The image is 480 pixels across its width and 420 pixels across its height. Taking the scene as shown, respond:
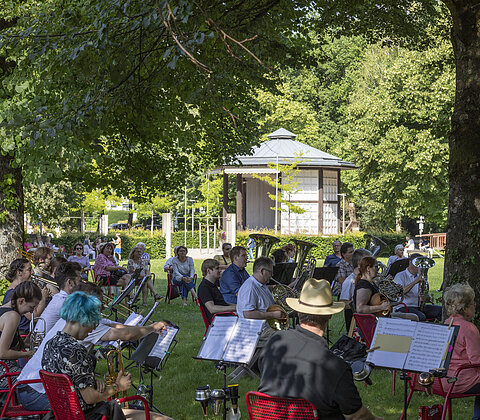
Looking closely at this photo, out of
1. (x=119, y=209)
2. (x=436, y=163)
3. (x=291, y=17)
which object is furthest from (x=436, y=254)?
(x=119, y=209)

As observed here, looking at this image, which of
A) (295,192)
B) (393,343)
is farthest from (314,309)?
(295,192)

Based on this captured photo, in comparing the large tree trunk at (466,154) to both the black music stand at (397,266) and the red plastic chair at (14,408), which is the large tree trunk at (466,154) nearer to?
the red plastic chair at (14,408)

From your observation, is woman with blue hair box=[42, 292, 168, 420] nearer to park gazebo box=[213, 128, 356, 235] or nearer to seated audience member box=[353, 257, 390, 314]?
seated audience member box=[353, 257, 390, 314]

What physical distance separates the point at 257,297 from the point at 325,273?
456cm

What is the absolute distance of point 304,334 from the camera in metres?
4.52

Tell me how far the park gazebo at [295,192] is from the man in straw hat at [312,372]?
37933 mm

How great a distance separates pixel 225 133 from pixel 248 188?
30.4 m

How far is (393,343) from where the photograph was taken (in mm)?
5883

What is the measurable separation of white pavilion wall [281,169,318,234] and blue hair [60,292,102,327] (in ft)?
130

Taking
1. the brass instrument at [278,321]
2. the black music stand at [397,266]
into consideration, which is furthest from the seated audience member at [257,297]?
the black music stand at [397,266]

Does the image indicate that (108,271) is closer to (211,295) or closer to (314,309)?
(211,295)

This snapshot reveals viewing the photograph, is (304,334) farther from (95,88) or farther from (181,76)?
(181,76)

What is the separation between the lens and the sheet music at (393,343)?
5.78 metres

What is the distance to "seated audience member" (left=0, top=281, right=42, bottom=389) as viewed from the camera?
638 cm
